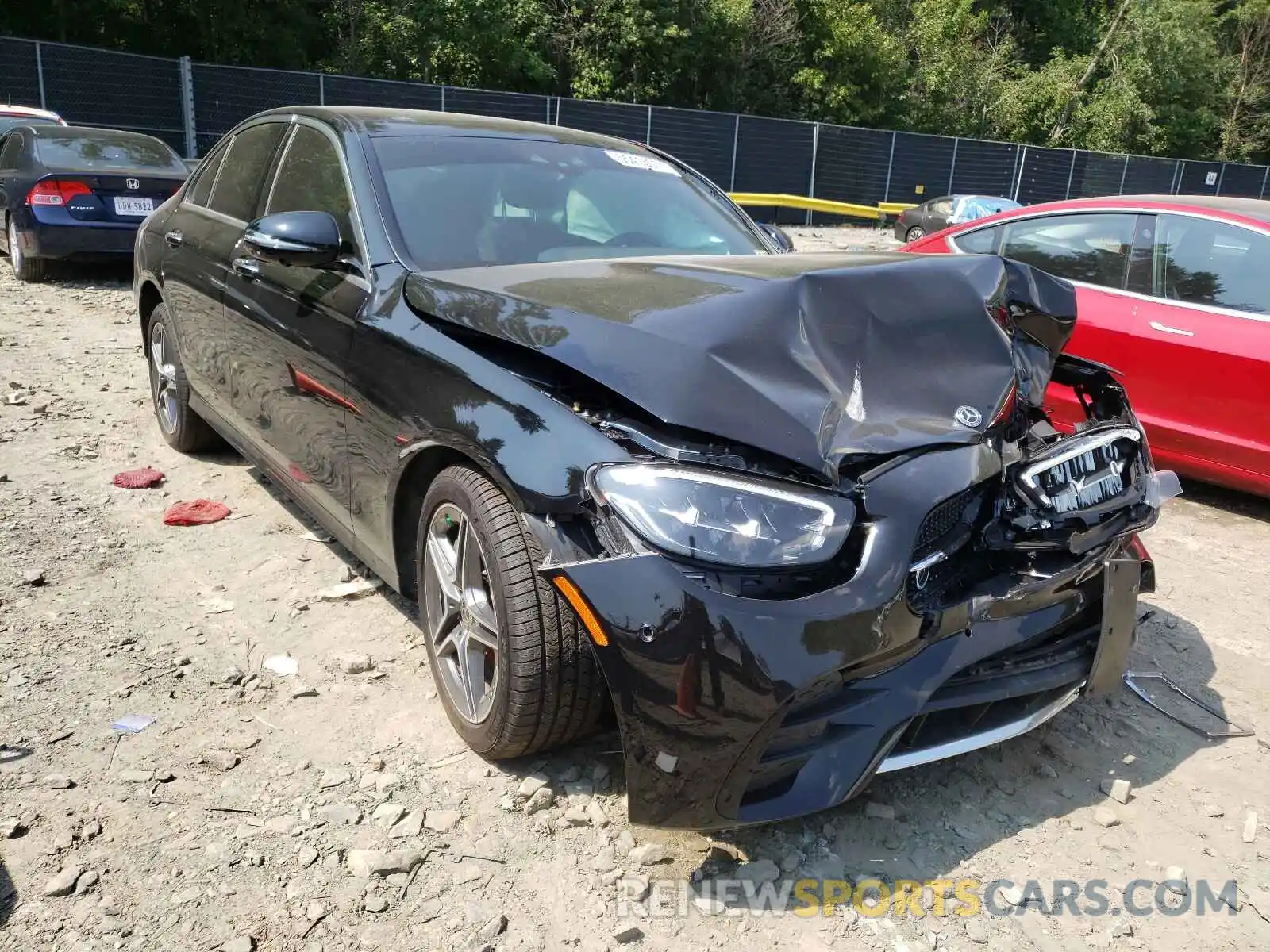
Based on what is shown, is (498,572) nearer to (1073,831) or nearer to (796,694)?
(796,694)

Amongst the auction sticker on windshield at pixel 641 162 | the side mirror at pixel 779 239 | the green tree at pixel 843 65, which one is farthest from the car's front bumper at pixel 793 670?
the green tree at pixel 843 65

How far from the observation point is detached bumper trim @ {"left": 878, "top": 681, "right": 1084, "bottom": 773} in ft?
7.39

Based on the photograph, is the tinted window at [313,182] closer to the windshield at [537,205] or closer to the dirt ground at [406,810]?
the windshield at [537,205]

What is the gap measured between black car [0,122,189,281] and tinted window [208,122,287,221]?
543 cm

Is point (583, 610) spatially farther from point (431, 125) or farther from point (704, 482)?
point (431, 125)

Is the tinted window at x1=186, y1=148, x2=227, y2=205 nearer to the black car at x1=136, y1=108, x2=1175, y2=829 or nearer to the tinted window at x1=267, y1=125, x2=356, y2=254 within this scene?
the tinted window at x1=267, y1=125, x2=356, y2=254

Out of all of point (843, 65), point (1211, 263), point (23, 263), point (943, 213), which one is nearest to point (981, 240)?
point (1211, 263)

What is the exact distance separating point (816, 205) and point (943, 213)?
15.9ft

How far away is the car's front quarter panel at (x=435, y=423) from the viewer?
7.46ft

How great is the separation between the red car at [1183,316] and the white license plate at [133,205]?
782 cm

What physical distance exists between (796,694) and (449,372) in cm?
123

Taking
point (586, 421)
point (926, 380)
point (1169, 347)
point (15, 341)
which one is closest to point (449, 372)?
point (586, 421)

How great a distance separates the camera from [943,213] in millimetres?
20359

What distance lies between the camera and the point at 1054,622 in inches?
96.3
